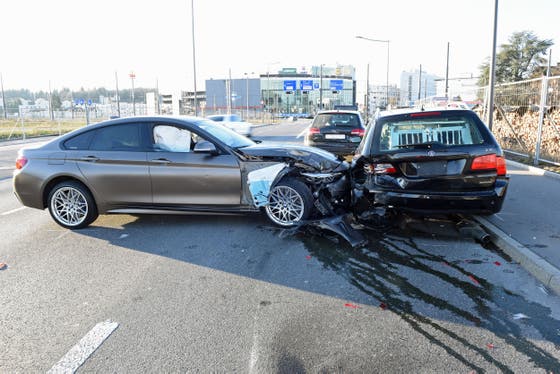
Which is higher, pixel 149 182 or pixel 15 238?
pixel 149 182

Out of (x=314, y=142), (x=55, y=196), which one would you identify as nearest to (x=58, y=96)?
(x=314, y=142)

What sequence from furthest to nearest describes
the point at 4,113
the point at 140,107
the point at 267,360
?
the point at 140,107 < the point at 4,113 < the point at 267,360

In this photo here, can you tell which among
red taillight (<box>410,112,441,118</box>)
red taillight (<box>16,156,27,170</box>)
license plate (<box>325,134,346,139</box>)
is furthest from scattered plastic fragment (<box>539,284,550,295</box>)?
license plate (<box>325,134,346,139</box>)

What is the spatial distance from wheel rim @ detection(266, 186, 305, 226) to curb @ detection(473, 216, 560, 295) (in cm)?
254

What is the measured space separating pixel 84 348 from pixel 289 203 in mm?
3570

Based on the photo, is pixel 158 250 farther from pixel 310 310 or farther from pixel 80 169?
pixel 310 310

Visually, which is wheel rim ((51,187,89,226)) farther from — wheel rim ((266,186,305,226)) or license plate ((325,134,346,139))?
license plate ((325,134,346,139))

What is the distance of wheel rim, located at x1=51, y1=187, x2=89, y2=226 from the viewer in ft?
21.6

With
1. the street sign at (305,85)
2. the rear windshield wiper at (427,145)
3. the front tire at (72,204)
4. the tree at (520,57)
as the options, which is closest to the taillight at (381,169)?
the rear windshield wiper at (427,145)

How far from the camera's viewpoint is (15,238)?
6.24 meters

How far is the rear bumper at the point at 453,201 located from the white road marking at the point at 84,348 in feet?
12.3

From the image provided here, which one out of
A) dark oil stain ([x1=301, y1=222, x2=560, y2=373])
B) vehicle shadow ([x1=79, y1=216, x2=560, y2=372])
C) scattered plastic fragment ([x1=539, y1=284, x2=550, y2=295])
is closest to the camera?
dark oil stain ([x1=301, y1=222, x2=560, y2=373])

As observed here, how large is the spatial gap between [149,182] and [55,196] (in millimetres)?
1415

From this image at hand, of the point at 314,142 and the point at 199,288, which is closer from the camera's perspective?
the point at 199,288
